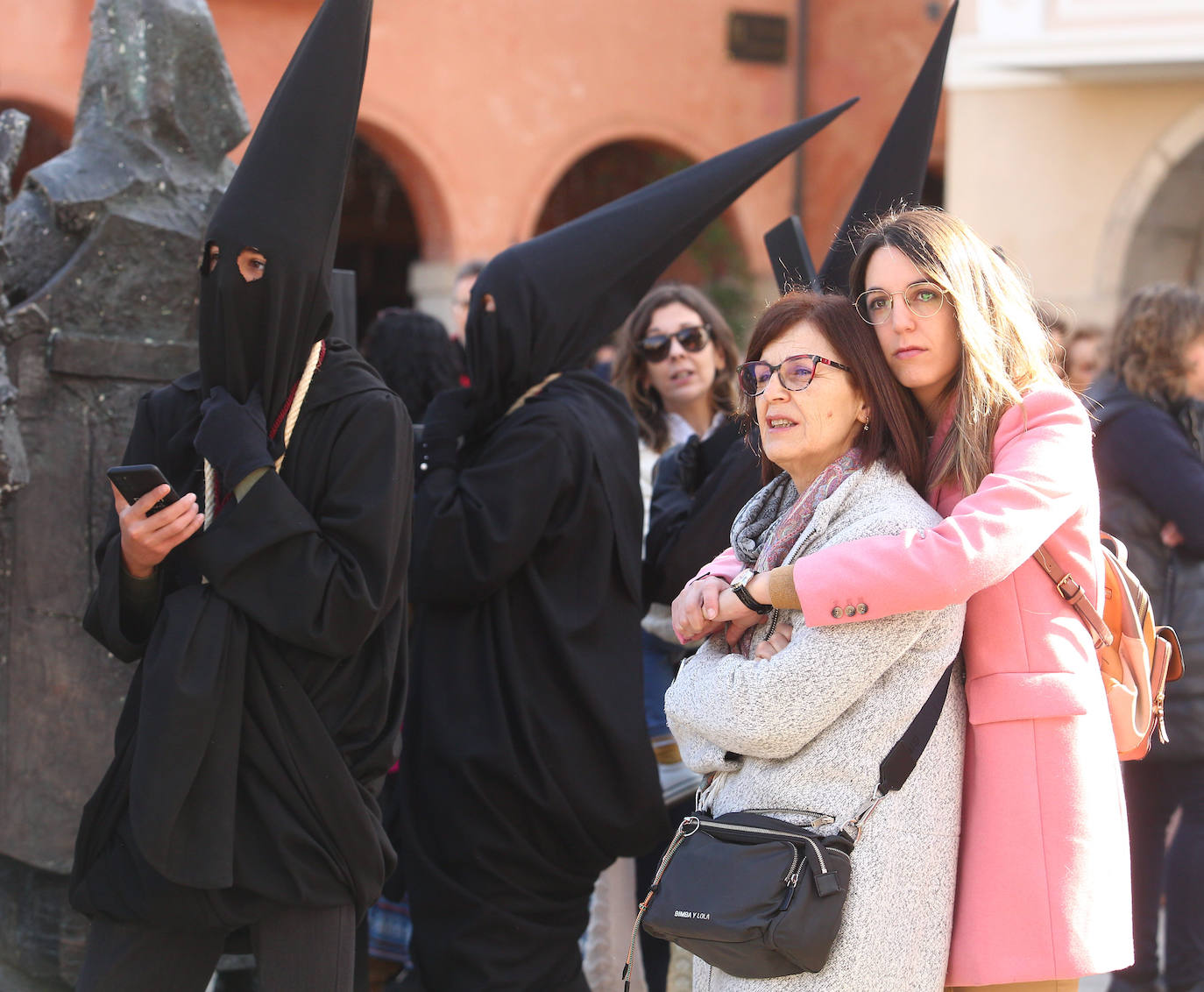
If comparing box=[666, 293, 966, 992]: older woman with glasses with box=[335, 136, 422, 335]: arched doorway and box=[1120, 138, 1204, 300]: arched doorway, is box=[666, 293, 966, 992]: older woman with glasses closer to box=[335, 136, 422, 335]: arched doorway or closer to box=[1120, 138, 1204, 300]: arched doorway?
box=[1120, 138, 1204, 300]: arched doorway

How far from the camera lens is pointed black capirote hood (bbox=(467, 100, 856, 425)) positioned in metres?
3.33

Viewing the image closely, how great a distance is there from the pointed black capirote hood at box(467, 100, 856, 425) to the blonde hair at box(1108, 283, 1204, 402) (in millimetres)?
1184

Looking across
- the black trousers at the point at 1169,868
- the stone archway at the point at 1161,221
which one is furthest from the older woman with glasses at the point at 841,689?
the stone archway at the point at 1161,221

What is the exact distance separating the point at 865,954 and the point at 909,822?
0.65 feet

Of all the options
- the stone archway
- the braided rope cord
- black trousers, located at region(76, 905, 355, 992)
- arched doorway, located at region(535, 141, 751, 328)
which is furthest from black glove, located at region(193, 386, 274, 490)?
arched doorway, located at region(535, 141, 751, 328)

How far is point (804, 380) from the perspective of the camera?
85.3 inches

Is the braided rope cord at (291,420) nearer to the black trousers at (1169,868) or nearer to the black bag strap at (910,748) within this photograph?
the black bag strap at (910,748)

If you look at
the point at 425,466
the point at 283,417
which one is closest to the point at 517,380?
the point at 425,466

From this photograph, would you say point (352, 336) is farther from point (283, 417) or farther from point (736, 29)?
point (736, 29)

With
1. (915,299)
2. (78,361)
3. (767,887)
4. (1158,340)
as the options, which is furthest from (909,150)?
(78,361)

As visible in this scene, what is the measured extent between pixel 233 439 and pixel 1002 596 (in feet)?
4.16

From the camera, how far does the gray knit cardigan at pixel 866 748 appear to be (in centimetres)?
201

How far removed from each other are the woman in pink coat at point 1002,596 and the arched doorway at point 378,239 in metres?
11.5

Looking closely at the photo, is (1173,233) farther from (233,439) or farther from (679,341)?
(233,439)
